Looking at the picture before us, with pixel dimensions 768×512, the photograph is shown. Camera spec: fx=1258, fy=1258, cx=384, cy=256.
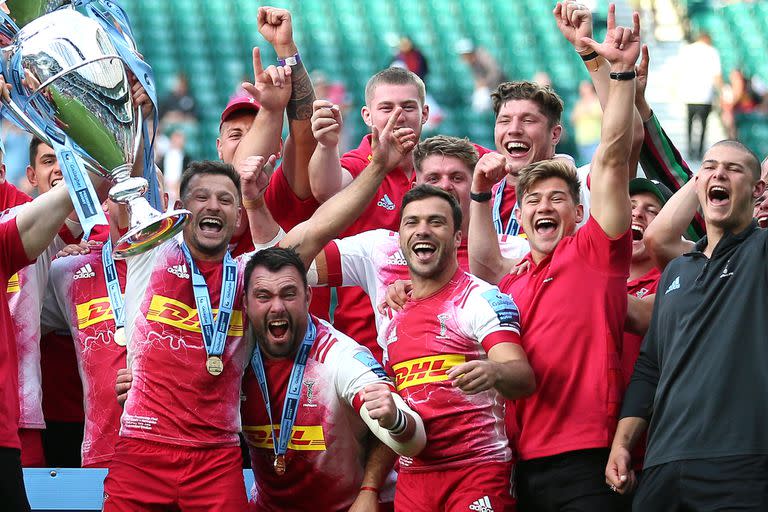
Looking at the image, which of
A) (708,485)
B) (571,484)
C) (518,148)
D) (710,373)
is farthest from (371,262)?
(708,485)

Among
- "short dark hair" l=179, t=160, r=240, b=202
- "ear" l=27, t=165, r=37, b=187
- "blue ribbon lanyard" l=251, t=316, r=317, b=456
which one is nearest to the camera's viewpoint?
"blue ribbon lanyard" l=251, t=316, r=317, b=456

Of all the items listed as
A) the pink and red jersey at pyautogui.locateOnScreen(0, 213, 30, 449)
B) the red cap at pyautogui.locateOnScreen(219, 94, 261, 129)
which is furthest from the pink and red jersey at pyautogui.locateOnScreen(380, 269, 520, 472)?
the red cap at pyautogui.locateOnScreen(219, 94, 261, 129)

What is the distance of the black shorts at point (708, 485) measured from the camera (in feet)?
12.8

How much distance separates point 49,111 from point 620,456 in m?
2.16

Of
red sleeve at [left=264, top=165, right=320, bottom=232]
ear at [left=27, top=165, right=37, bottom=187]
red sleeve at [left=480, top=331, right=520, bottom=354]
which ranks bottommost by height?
red sleeve at [left=480, top=331, right=520, bottom=354]

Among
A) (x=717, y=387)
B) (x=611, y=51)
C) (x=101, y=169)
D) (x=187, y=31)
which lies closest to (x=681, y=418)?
(x=717, y=387)

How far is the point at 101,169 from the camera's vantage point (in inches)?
156

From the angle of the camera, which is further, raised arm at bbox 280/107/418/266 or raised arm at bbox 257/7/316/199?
raised arm at bbox 257/7/316/199

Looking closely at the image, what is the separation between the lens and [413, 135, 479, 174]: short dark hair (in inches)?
203

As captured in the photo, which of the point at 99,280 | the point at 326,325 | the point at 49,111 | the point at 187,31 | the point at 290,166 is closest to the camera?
the point at 49,111

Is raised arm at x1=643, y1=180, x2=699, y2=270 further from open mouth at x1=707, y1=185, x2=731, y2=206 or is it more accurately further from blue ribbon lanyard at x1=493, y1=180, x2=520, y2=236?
blue ribbon lanyard at x1=493, y1=180, x2=520, y2=236

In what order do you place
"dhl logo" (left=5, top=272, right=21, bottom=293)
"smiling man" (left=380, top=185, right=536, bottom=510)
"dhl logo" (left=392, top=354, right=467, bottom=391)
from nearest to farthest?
"smiling man" (left=380, top=185, right=536, bottom=510), "dhl logo" (left=392, top=354, right=467, bottom=391), "dhl logo" (left=5, top=272, right=21, bottom=293)

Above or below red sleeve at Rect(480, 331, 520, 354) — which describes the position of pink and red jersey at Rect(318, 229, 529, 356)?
above

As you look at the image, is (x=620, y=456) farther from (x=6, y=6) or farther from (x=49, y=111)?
(x=6, y=6)
